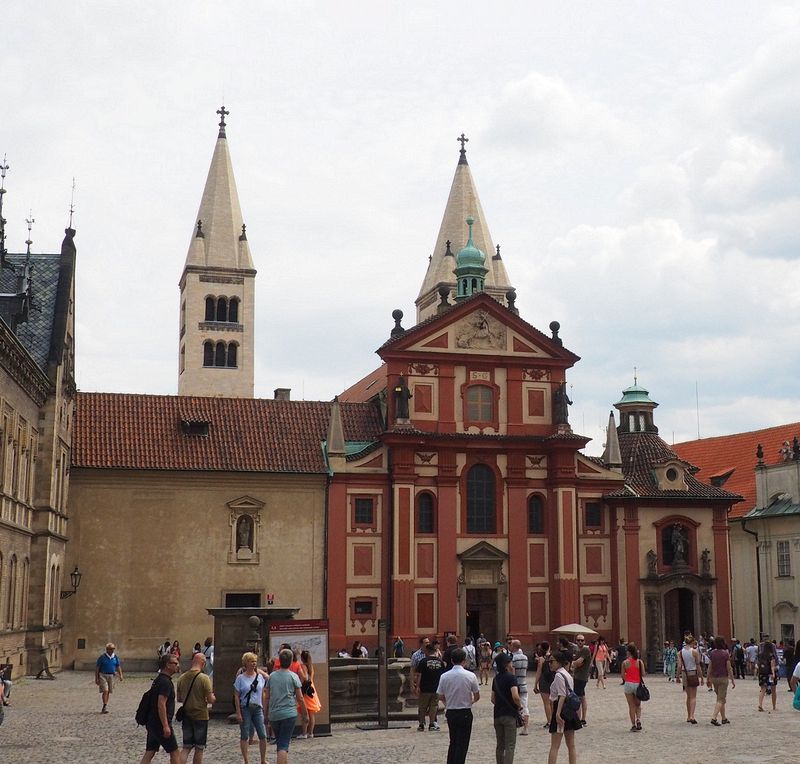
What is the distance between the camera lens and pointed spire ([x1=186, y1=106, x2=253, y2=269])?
9194cm

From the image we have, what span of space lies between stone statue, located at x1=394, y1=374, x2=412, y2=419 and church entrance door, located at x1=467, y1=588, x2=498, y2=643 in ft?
26.0

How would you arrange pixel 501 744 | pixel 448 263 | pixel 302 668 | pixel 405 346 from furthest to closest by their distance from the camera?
pixel 448 263 → pixel 405 346 → pixel 302 668 → pixel 501 744

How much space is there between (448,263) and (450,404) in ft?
108

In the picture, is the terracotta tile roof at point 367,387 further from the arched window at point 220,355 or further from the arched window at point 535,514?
the arched window at point 220,355

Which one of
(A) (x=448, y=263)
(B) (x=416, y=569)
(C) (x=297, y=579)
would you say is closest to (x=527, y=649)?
(B) (x=416, y=569)

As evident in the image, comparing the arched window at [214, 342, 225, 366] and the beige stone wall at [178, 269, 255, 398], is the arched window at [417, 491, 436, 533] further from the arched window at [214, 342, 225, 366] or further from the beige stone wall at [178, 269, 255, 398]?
the arched window at [214, 342, 225, 366]

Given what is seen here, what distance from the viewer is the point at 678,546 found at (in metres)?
50.1

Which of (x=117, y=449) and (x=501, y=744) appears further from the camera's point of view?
(x=117, y=449)

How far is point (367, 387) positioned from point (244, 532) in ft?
53.1

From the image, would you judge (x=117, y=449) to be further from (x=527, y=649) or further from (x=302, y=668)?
(x=302, y=668)

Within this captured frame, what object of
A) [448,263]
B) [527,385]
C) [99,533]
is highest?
[448,263]

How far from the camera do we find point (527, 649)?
47625 mm

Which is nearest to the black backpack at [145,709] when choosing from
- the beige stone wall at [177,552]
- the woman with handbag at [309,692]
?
the woman with handbag at [309,692]

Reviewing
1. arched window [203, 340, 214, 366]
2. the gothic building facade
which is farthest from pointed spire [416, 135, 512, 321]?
the gothic building facade
